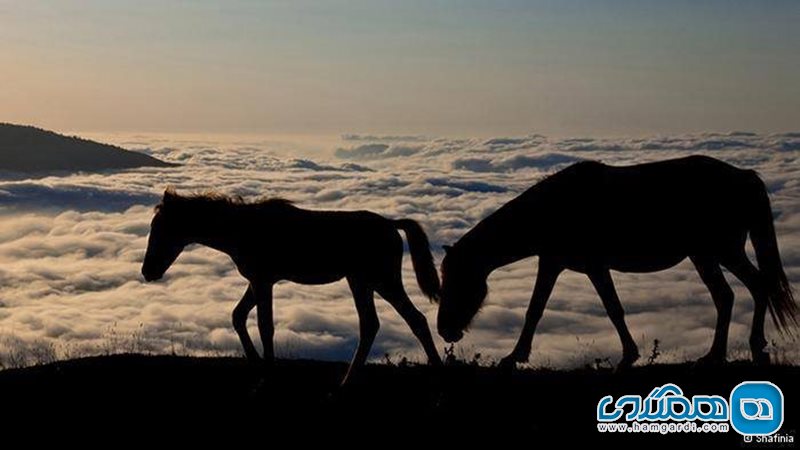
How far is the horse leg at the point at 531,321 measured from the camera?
1285 cm

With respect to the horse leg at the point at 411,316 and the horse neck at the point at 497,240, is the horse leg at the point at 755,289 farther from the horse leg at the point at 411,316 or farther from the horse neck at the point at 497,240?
the horse leg at the point at 411,316

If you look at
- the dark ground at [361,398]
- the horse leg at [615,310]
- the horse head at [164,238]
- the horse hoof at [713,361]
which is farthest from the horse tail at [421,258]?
the horse hoof at [713,361]

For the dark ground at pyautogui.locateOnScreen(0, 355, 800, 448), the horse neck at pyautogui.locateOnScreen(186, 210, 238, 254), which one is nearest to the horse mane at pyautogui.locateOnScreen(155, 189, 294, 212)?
the horse neck at pyautogui.locateOnScreen(186, 210, 238, 254)

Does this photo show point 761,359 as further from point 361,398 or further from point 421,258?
point 361,398

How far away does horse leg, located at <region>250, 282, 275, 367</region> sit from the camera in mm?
13195

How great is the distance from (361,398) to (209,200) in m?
4.03

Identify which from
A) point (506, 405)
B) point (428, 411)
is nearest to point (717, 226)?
point (506, 405)

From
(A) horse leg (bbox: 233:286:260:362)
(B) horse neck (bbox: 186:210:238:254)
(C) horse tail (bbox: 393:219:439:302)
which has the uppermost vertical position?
(B) horse neck (bbox: 186:210:238:254)

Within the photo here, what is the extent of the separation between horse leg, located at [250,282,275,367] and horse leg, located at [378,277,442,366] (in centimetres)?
160

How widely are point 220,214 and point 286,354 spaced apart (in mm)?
4415

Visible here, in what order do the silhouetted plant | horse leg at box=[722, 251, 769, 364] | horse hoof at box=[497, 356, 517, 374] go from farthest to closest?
the silhouetted plant → horse leg at box=[722, 251, 769, 364] → horse hoof at box=[497, 356, 517, 374]

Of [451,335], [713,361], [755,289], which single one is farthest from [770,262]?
[451,335]

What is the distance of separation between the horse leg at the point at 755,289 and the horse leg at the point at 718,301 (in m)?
0.22

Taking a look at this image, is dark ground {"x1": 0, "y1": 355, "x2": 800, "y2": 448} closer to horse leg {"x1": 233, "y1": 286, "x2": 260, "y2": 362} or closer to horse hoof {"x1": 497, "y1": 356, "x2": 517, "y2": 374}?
horse hoof {"x1": 497, "y1": 356, "x2": 517, "y2": 374}
